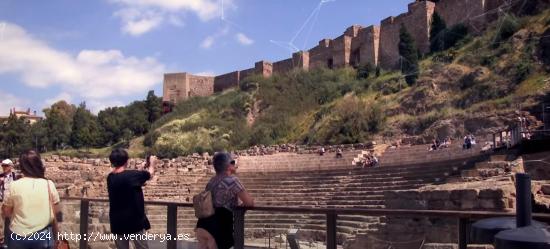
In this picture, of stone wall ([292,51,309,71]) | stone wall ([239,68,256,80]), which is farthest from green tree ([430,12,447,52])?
stone wall ([239,68,256,80])

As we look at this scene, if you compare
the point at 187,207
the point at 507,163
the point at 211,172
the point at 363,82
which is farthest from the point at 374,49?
the point at 187,207

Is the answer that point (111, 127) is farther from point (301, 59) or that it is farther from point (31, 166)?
point (31, 166)

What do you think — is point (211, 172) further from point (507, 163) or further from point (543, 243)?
point (543, 243)

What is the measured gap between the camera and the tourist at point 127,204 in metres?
5.23

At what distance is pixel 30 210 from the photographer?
4.71m

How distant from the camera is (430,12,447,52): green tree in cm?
4270

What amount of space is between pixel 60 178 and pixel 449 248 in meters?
29.6

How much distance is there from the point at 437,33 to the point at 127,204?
41.3m

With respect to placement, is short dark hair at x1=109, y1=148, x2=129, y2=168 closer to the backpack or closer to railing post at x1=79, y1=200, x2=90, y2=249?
the backpack

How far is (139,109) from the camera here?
6575 cm

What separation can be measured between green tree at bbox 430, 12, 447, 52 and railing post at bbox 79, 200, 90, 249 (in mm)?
38651

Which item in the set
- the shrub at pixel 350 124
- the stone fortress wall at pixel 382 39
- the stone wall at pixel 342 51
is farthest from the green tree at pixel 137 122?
the shrub at pixel 350 124

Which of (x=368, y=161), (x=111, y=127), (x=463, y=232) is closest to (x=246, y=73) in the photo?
(x=111, y=127)

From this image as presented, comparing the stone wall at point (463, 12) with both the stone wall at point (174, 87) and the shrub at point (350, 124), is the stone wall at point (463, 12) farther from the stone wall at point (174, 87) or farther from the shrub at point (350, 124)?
the stone wall at point (174, 87)
